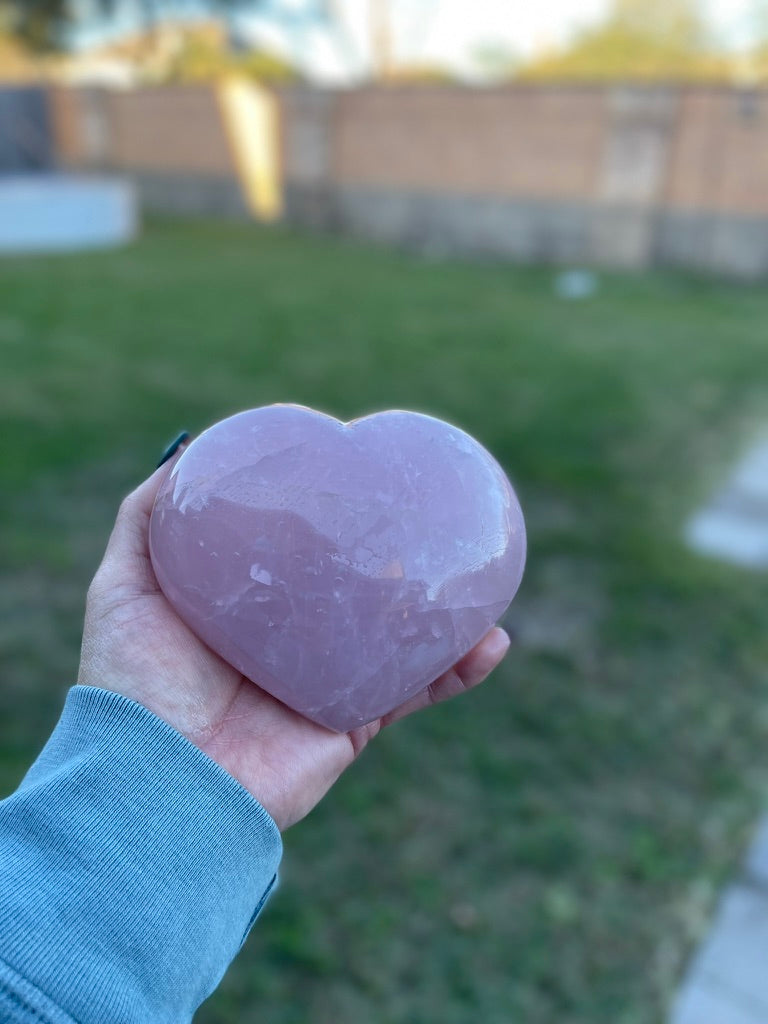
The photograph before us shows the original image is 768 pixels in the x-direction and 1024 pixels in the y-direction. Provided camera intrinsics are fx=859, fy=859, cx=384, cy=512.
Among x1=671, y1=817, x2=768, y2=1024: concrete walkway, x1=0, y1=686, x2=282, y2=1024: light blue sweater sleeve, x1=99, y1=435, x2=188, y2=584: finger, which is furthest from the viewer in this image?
x1=671, y1=817, x2=768, y2=1024: concrete walkway

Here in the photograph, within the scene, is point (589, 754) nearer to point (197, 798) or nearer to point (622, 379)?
point (197, 798)

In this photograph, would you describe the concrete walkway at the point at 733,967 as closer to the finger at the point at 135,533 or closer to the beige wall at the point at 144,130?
the finger at the point at 135,533

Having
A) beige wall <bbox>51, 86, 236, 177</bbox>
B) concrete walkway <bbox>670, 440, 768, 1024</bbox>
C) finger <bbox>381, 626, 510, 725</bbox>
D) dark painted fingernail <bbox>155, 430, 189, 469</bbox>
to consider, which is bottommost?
beige wall <bbox>51, 86, 236, 177</bbox>

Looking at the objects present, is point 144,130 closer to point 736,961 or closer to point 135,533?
point 135,533

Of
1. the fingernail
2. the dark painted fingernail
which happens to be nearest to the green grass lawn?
the fingernail

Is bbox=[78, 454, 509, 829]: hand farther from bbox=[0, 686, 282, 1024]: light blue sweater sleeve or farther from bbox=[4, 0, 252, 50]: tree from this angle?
bbox=[4, 0, 252, 50]: tree

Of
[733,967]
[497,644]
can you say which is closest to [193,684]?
[497,644]

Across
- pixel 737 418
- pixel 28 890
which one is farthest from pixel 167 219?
pixel 28 890
